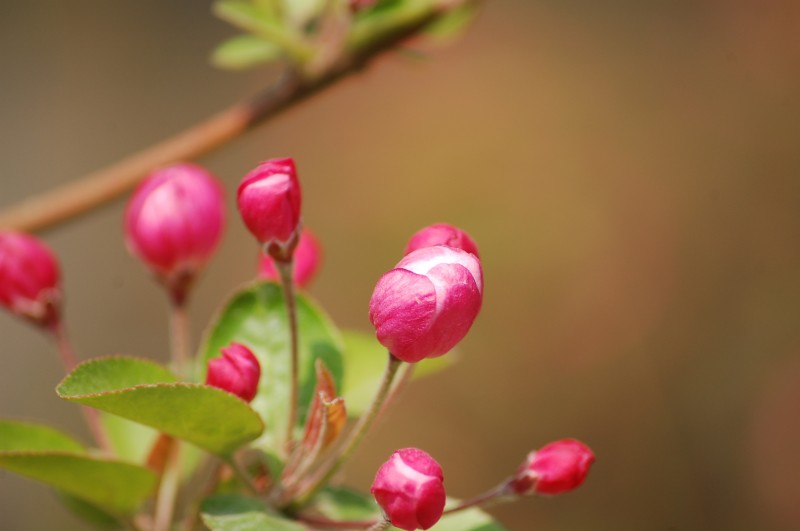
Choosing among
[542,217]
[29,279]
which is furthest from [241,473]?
[542,217]

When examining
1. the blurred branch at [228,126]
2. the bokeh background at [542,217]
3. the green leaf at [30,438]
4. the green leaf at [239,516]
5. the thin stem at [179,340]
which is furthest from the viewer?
the bokeh background at [542,217]

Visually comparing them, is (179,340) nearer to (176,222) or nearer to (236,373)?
(176,222)

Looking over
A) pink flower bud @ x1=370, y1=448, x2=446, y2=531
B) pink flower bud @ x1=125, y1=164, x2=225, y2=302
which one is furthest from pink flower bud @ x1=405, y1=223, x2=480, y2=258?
pink flower bud @ x1=125, y1=164, x2=225, y2=302

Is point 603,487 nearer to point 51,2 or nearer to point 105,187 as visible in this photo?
point 105,187

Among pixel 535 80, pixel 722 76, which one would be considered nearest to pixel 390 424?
pixel 535 80

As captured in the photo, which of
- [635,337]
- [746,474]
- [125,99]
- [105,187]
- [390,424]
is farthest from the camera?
[125,99]

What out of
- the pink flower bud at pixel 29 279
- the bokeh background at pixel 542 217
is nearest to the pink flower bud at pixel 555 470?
the pink flower bud at pixel 29 279

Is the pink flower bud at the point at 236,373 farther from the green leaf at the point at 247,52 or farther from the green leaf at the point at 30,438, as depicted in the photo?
the green leaf at the point at 247,52
